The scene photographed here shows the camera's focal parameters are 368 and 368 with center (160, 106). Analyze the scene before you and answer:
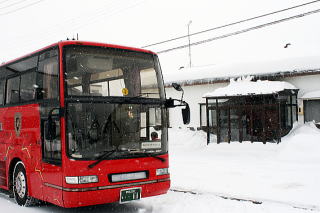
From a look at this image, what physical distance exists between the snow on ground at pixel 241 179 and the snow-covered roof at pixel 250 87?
98.3 inches

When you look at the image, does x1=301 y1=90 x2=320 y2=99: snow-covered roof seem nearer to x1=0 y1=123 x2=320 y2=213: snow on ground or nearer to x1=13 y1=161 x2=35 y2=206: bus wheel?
x1=0 y1=123 x2=320 y2=213: snow on ground

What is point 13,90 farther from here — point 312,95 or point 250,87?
point 312,95

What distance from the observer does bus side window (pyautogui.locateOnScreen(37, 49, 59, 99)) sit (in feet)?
23.5

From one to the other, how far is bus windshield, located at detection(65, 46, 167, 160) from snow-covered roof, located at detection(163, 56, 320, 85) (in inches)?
531

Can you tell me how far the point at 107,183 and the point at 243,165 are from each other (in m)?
9.18

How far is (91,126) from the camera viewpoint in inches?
270

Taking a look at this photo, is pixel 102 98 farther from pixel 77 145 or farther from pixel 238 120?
pixel 238 120

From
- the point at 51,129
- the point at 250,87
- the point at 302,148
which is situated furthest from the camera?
the point at 250,87

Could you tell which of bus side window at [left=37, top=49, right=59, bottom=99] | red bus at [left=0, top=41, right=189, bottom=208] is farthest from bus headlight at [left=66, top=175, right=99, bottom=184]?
bus side window at [left=37, top=49, right=59, bottom=99]

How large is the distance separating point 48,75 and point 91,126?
5.06 feet

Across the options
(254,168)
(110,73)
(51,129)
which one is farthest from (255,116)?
(51,129)

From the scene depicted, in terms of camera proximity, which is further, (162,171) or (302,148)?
(302,148)

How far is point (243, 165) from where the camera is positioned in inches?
587

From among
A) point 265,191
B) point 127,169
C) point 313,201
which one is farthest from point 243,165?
point 127,169
